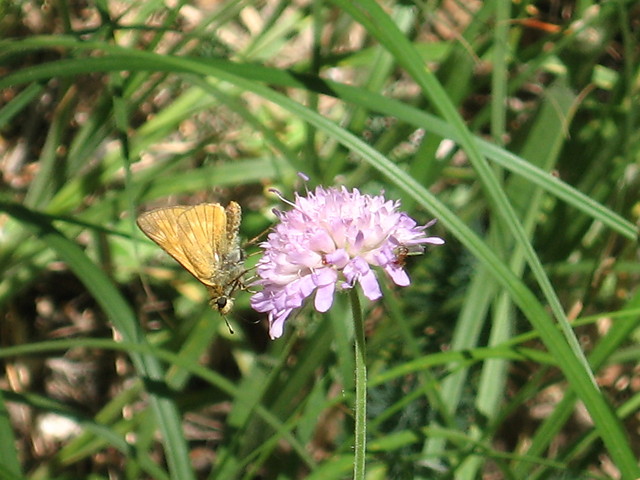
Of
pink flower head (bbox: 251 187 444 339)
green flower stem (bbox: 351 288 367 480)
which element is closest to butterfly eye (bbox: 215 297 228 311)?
pink flower head (bbox: 251 187 444 339)

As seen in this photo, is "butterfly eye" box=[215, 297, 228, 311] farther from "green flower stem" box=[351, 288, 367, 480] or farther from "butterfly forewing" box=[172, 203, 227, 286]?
"green flower stem" box=[351, 288, 367, 480]

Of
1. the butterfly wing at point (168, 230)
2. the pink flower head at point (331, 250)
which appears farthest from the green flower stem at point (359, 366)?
the butterfly wing at point (168, 230)

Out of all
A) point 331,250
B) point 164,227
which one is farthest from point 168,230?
point 331,250

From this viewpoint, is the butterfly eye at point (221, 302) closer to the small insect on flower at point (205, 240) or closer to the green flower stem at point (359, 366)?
Result: the small insect on flower at point (205, 240)

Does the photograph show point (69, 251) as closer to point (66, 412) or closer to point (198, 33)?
point (66, 412)

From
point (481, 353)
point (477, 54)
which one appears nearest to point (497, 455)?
point (481, 353)
